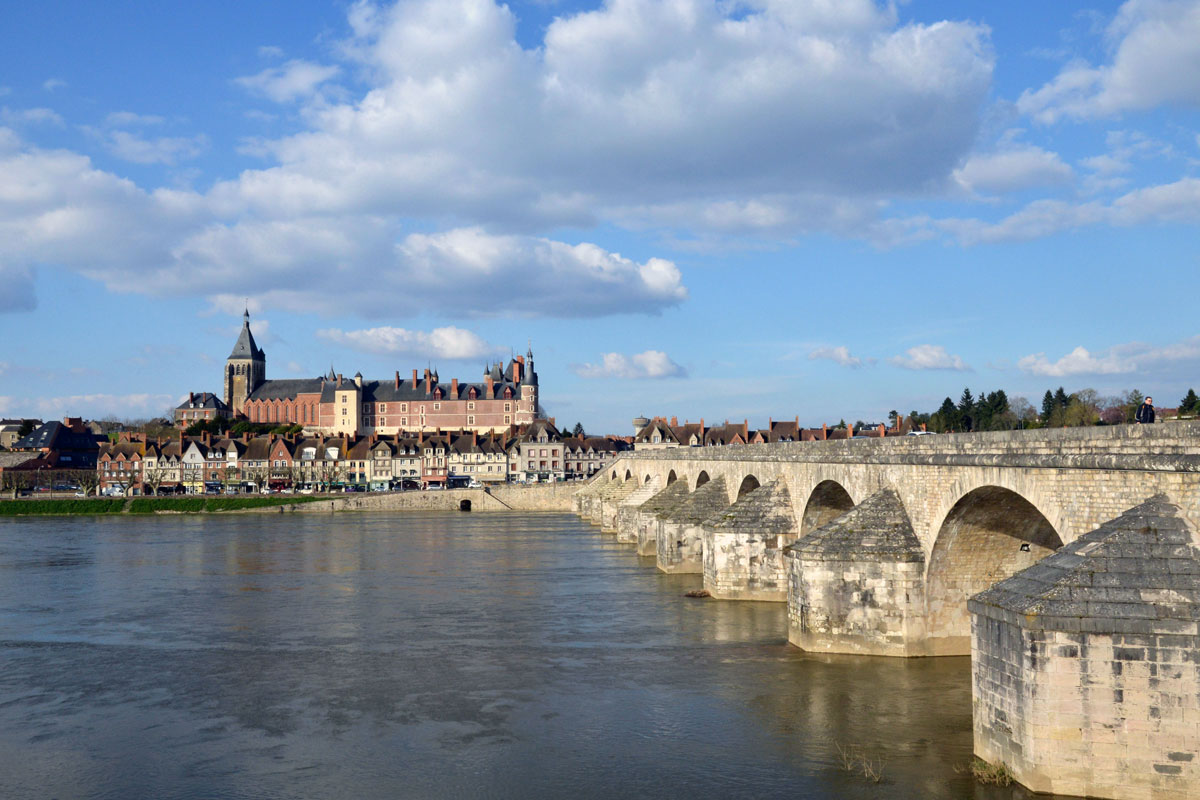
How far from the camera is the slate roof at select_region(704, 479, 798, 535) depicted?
26250 mm

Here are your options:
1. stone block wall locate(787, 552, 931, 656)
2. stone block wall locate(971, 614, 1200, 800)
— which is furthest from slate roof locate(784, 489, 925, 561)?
stone block wall locate(971, 614, 1200, 800)

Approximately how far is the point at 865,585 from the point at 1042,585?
7387 millimetres

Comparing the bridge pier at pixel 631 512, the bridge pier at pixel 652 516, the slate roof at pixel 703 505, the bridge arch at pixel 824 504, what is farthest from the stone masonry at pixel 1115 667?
the bridge pier at pixel 631 512

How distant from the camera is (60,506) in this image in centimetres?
7812

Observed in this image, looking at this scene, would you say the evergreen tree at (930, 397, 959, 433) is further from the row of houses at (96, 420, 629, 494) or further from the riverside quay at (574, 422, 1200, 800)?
the riverside quay at (574, 422, 1200, 800)

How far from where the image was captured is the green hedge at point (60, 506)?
253 ft

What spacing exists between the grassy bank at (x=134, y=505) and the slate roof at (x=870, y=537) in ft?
214

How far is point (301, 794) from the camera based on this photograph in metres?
12.9

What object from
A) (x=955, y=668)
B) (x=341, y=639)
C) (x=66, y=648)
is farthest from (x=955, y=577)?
(x=66, y=648)

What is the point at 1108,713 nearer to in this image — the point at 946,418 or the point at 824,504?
the point at 824,504

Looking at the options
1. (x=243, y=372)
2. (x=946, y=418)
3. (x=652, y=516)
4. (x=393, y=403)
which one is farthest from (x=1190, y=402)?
(x=243, y=372)

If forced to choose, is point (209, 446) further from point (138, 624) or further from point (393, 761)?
point (393, 761)

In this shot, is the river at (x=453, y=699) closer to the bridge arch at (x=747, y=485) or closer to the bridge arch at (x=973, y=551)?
the bridge arch at (x=973, y=551)

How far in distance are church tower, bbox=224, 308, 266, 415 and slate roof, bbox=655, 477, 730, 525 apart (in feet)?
397
